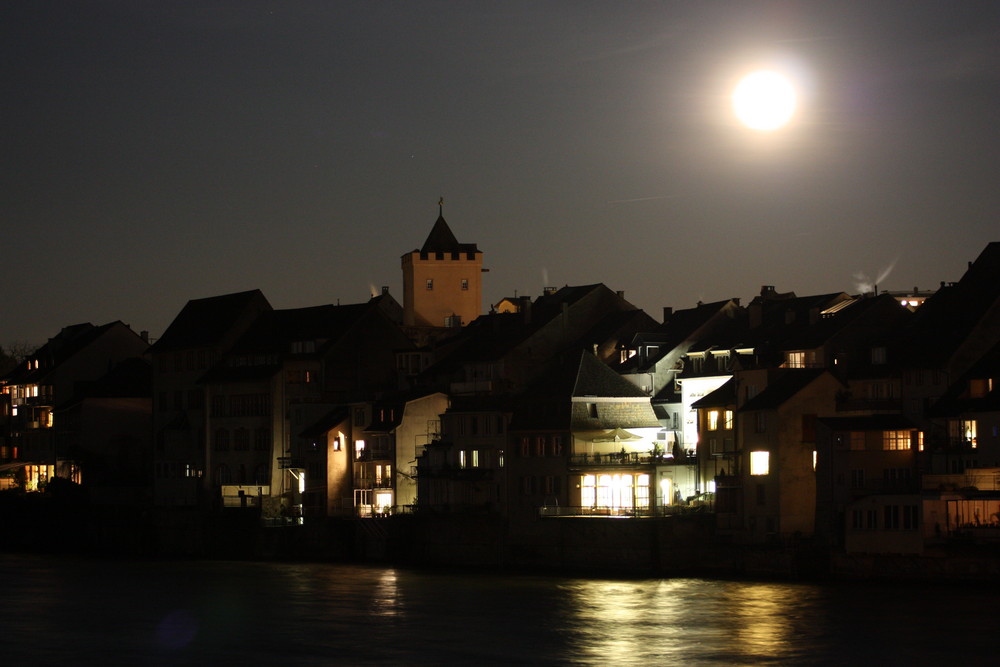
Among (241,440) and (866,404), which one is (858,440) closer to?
(866,404)

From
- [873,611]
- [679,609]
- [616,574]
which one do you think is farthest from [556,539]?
[873,611]

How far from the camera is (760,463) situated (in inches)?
3413

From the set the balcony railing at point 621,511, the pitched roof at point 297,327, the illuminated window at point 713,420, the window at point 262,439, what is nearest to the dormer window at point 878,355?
the illuminated window at point 713,420

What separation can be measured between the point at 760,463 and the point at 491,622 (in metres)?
20.7

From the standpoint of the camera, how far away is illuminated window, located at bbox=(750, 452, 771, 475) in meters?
86.2

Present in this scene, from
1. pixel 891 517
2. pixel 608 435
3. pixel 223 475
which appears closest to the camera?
pixel 891 517

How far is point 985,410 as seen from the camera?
266 ft

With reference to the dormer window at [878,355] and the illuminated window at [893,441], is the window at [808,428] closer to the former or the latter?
the illuminated window at [893,441]

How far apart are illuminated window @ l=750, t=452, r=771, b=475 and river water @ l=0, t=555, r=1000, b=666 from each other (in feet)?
21.8

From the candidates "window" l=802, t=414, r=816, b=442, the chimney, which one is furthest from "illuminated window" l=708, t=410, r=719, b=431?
the chimney

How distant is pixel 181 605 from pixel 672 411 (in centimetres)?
3254

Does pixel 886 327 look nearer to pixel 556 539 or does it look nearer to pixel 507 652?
pixel 556 539

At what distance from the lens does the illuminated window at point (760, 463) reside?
8619 cm

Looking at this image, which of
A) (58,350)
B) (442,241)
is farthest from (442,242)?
(58,350)
